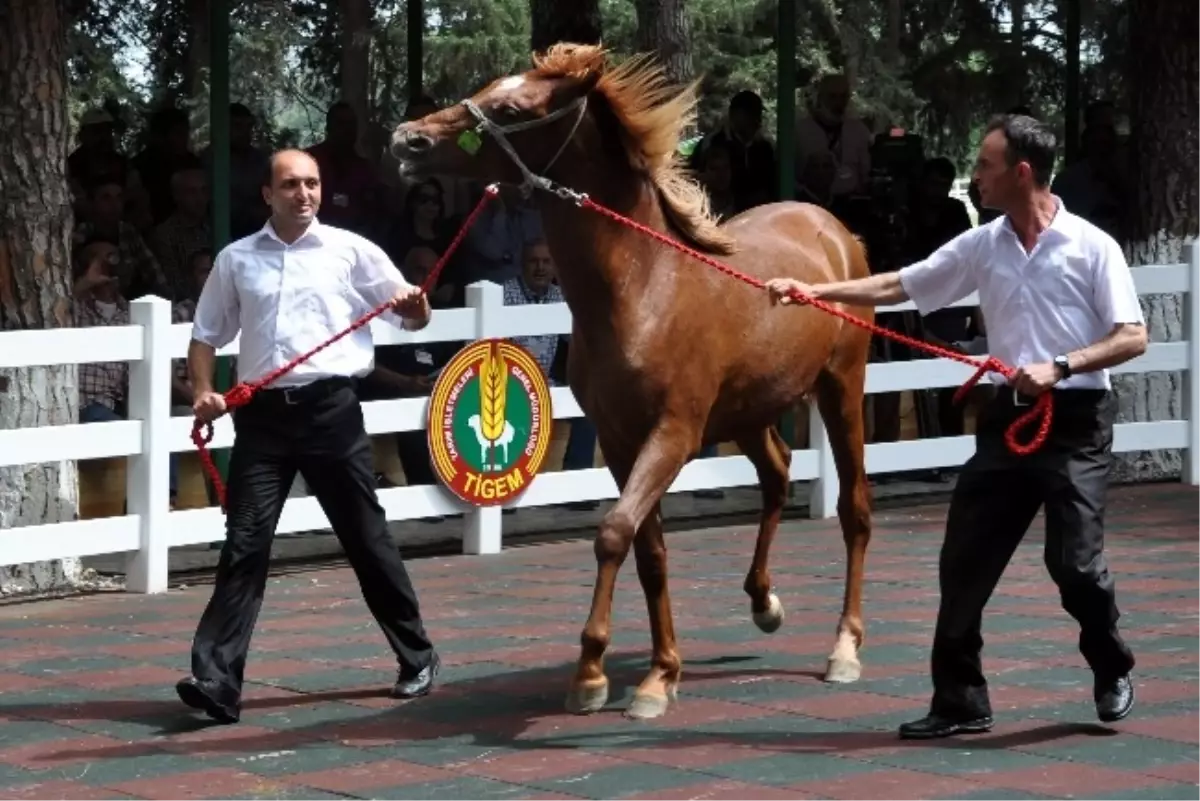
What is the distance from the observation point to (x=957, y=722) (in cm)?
745

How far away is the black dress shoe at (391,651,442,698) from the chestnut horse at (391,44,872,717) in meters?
0.63

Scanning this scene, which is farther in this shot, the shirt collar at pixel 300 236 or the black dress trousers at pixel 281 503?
the shirt collar at pixel 300 236

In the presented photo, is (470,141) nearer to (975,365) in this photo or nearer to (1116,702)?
(975,365)

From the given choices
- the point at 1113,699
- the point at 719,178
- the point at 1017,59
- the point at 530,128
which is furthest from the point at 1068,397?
the point at 1017,59

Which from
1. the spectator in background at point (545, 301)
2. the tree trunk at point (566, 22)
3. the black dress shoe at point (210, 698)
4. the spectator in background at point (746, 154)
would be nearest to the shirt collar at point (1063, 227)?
the black dress shoe at point (210, 698)

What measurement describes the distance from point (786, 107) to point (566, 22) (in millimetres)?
2029

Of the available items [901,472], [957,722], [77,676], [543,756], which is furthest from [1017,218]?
[901,472]

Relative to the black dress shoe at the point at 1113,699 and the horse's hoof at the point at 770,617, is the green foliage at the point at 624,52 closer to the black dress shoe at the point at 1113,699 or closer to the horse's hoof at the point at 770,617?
the horse's hoof at the point at 770,617

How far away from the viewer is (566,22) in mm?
15570

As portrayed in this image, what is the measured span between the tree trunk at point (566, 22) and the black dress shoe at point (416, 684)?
7816 mm

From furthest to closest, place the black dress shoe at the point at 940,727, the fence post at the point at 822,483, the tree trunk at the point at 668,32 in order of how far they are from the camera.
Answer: the tree trunk at the point at 668,32 → the fence post at the point at 822,483 → the black dress shoe at the point at 940,727

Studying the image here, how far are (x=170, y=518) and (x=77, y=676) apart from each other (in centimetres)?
210

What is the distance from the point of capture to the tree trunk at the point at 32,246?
10.8 meters

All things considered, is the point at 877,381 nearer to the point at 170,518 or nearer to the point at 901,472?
the point at 901,472
